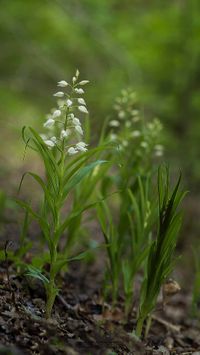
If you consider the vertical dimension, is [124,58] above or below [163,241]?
above

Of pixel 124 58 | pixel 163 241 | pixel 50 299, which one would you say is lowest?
pixel 50 299

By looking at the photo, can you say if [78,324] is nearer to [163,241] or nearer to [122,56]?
[163,241]

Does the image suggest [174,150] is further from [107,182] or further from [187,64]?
[107,182]

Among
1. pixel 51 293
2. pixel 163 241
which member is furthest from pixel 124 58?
pixel 51 293

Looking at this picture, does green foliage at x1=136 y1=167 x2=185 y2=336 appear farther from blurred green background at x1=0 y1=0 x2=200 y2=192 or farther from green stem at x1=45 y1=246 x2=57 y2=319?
blurred green background at x1=0 y1=0 x2=200 y2=192

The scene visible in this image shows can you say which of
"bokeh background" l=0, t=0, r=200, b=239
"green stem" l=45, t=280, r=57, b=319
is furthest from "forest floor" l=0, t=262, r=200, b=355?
"bokeh background" l=0, t=0, r=200, b=239

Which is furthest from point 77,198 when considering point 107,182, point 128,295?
point 128,295
